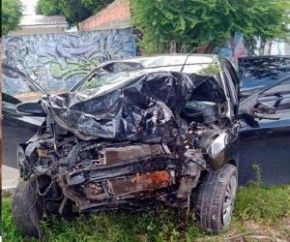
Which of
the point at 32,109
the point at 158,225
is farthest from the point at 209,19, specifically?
the point at 158,225

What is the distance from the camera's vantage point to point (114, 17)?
18.3 metres

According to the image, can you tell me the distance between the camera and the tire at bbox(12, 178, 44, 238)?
416 cm

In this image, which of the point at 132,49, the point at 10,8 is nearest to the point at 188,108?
the point at 132,49

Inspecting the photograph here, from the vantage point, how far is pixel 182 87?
409 cm

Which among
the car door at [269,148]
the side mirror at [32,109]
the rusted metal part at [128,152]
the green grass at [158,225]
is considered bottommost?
the green grass at [158,225]

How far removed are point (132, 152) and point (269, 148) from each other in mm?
1764

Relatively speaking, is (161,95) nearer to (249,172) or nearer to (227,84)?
(227,84)

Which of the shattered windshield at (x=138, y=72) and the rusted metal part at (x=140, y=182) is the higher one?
the shattered windshield at (x=138, y=72)

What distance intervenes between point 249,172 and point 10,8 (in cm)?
2640

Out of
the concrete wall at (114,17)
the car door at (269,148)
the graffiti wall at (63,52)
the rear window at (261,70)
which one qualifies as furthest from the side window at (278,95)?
the graffiti wall at (63,52)

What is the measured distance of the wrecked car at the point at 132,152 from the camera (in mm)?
3674

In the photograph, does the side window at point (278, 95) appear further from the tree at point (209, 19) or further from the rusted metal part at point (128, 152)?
the tree at point (209, 19)

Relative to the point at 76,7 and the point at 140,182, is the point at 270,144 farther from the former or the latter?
the point at 76,7

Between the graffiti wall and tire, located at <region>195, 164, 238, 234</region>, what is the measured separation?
12392mm
